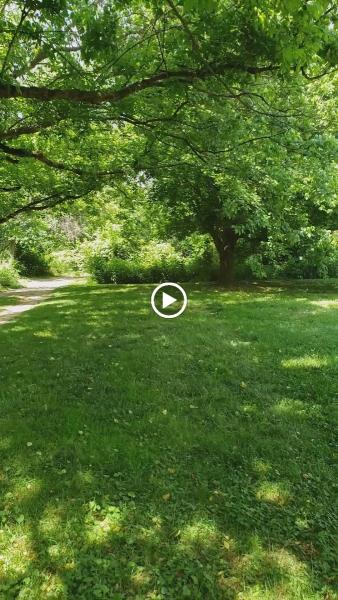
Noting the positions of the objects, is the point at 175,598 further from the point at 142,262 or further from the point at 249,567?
the point at 142,262

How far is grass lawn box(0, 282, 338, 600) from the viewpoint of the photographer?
2.62 metres

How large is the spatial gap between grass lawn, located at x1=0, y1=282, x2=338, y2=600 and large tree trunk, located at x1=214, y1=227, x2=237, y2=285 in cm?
777

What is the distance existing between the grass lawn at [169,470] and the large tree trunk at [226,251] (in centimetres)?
777

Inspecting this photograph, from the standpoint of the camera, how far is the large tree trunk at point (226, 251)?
14.6 m

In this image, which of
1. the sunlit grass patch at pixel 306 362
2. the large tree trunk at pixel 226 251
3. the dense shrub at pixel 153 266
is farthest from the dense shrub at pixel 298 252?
the sunlit grass patch at pixel 306 362

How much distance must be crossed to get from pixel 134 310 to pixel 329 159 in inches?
229

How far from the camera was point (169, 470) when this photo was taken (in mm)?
3635

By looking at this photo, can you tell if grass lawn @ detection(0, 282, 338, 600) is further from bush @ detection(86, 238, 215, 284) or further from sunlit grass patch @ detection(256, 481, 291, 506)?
bush @ detection(86, 238, 215, 284)

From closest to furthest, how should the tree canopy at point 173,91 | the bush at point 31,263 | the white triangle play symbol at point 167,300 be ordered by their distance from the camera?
the tree canopy at point 173,91 → the white triangle play symbol at point 167,300 → the bush at point 31,263

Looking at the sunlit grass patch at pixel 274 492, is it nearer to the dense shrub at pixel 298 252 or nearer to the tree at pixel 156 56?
the tree at pixel 156 56

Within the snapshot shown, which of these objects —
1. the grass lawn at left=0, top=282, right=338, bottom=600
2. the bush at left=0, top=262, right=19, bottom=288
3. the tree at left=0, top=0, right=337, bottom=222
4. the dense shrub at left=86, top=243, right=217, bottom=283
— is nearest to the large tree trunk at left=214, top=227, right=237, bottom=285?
the dense shrub at left=86, top=243, right=217, bottom=283

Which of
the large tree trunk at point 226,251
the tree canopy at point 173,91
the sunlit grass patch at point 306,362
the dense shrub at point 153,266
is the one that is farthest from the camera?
the dense shrub at point 153,266

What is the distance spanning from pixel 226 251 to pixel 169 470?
11.8 m

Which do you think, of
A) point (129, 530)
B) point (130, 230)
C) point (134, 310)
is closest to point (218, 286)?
point (130, 230)
